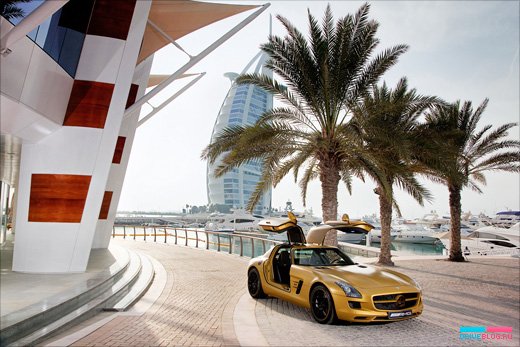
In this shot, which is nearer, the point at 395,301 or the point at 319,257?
the point at 395,301

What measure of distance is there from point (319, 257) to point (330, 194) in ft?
16.1

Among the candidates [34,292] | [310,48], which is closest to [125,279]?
[34,292]

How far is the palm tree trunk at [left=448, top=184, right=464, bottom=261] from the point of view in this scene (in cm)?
2019

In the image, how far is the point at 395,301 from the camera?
20.2 feet

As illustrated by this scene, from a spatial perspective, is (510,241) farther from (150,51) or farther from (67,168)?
(67,168)

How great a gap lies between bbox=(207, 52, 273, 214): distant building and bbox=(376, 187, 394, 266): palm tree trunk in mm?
82177

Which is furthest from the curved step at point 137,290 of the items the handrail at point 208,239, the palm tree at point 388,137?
the palm tree at point 388,137

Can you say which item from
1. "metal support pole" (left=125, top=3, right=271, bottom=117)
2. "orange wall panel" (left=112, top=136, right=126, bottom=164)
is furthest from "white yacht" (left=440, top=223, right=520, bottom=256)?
"orange wall panel" (left=112, top=136, right=126, bottom=164)

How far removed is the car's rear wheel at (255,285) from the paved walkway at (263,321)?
0.14 meters

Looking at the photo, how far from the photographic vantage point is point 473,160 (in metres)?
21.2

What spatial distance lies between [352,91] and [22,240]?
10.7 m

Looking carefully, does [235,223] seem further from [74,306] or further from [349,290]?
[349,290]

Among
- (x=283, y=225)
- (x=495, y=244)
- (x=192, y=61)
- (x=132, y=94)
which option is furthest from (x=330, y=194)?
(x=495, y=244)

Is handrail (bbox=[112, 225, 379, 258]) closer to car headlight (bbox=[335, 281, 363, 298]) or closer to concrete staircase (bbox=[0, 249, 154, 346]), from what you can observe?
concrete staircase (bbox=[0, 249, 154, 346])
